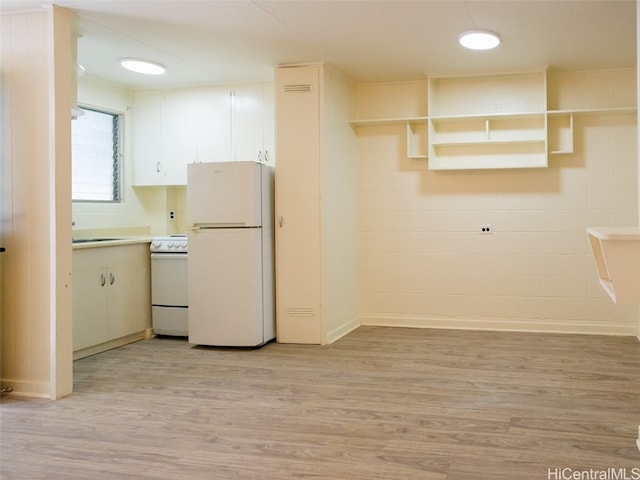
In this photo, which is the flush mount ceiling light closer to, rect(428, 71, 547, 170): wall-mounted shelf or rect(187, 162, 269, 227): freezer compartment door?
rect(187, 162, 269, 227): freezer compartment door

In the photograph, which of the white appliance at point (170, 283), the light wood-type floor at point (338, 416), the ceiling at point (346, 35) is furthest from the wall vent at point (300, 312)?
the ceiling at point (346, 35)

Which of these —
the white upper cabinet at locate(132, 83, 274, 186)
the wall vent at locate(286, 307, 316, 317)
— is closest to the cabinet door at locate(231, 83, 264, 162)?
the white upper cabinet at locate(132, 83, 274, 186)

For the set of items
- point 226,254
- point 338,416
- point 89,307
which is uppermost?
point 226,254

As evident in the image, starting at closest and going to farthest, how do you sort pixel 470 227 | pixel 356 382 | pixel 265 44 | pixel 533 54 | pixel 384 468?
1. pixel 384 468
2. pixel 356 382
3. pixel 265 44
4. pixel 533 54
5. pixel 470 227

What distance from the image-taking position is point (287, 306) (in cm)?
518

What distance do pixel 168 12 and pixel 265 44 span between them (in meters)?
0.89

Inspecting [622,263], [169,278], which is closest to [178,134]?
[169,278]

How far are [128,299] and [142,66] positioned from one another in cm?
198

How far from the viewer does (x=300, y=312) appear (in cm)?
515

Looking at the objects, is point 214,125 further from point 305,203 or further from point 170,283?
point 170,283

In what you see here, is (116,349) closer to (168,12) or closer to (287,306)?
(287,306)

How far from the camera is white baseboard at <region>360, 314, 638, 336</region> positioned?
211 inches

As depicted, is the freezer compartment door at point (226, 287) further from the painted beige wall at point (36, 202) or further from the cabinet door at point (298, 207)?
the painted beige wall at point (36, 202)

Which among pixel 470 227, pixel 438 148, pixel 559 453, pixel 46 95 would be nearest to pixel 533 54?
pixel 438 148
